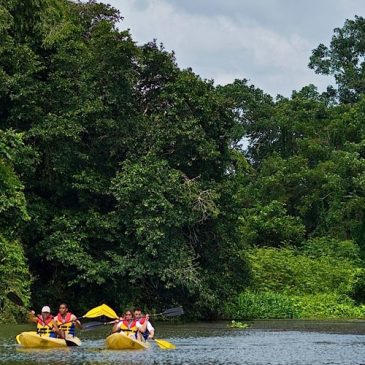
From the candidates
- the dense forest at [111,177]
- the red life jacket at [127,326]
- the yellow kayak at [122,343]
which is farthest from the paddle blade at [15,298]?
the yellow kayak at [122,343]

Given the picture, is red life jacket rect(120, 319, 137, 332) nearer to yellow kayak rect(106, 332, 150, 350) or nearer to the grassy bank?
yellow kayak rect(106, 332, 150, 350)

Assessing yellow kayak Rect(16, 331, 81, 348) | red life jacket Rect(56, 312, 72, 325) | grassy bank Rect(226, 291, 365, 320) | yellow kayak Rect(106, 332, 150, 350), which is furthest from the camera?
grassy bank Rect(226, 291, 365, 320)

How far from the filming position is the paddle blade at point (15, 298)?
2680 centimetres

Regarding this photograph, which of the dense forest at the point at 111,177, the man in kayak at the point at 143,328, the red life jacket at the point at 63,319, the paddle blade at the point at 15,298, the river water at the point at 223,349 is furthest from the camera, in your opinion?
the dense forest at the point at 111,177

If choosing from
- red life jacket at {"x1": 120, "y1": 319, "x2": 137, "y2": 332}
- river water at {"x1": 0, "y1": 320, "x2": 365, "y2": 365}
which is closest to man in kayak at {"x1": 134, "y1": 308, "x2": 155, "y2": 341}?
red life jacket at {"x1": 120, "y1": 319, "x2": 137, "y2": 332}

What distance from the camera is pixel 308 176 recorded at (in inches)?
1791

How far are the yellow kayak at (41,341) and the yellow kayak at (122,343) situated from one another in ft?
3.55

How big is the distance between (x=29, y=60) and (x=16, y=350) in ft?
40.8

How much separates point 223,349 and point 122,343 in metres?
2.43

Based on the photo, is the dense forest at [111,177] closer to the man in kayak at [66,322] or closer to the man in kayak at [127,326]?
the man in kayak at [66,322]

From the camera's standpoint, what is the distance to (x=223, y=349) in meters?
21.2

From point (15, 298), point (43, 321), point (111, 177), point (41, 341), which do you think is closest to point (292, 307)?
point (111, 177)

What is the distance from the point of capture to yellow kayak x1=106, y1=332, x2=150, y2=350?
21.0 metres

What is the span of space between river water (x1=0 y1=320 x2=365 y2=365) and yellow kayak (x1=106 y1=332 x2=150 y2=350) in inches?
12.0
